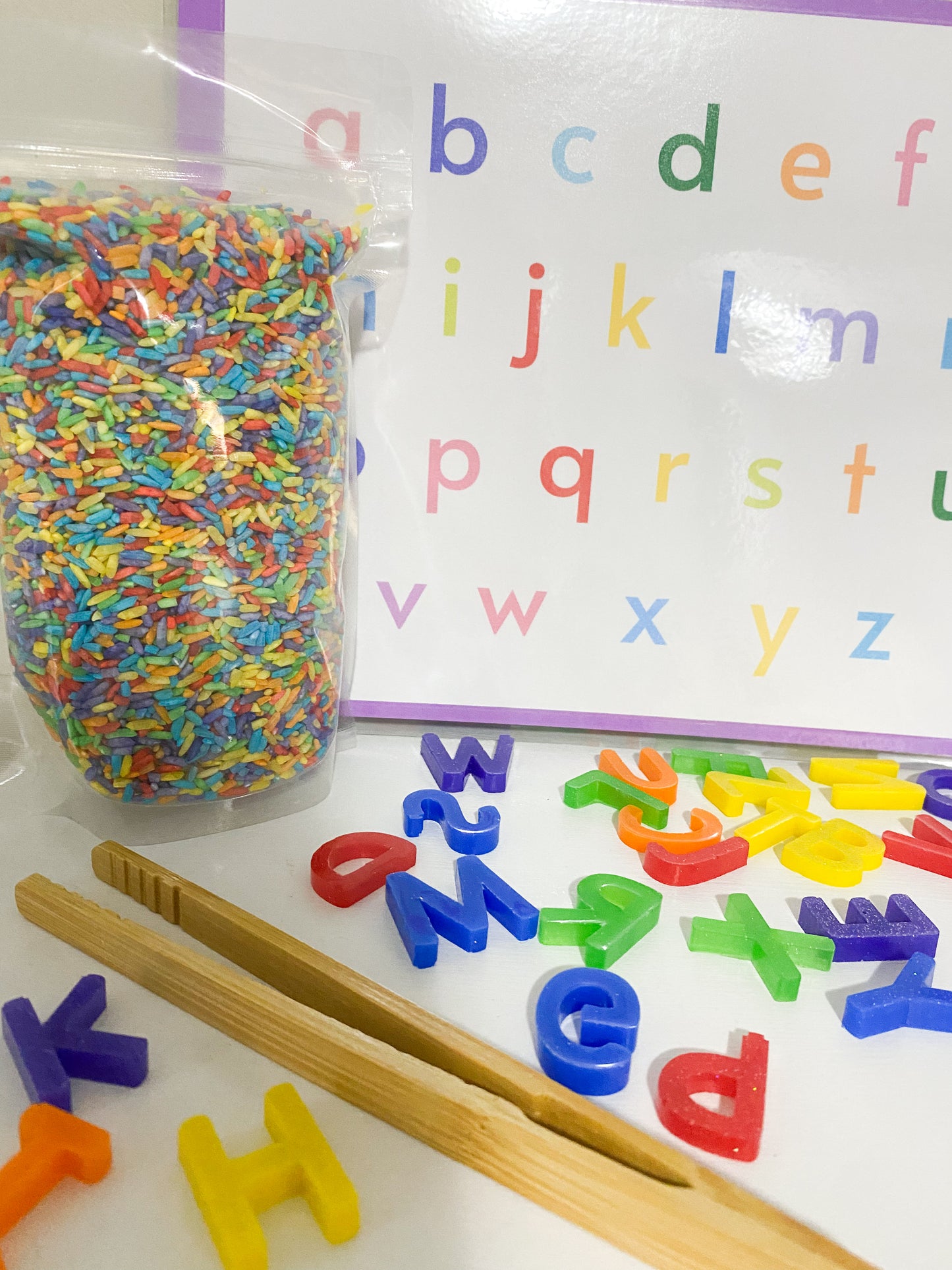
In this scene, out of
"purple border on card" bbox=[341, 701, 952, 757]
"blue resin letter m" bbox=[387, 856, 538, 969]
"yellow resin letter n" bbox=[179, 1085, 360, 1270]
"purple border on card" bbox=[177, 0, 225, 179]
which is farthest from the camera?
"purple border on card" bbox=[341, 701, 952, 757]

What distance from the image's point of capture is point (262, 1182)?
345 mm

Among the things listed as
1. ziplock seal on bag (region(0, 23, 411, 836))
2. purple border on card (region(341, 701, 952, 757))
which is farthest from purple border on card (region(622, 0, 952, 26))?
purple border on card (region(341, 701, 952, 757))

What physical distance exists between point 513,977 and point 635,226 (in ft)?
1.55

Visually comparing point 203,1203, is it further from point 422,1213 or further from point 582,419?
point 582,419

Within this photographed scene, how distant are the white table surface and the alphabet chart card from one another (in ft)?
0.40

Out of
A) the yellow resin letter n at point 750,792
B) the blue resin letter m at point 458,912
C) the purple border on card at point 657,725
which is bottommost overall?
the blue resin letter m at point 458,912

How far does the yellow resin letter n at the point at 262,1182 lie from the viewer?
326mm

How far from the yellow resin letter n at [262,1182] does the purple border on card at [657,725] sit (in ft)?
1.23

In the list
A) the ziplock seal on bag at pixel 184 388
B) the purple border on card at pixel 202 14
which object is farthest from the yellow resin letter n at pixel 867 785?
the purple border on card at pixel 202 14

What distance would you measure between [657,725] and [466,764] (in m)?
0.16

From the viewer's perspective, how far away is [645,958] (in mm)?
494

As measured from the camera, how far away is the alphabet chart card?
2.01ft

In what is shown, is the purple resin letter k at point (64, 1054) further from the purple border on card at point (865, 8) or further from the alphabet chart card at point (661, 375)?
the purple border on card at point (865, 8)

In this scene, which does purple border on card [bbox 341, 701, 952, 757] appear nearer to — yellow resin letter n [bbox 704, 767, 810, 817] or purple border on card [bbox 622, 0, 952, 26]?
yellow resin letter n [bbox 704, 767, 810, 817]
